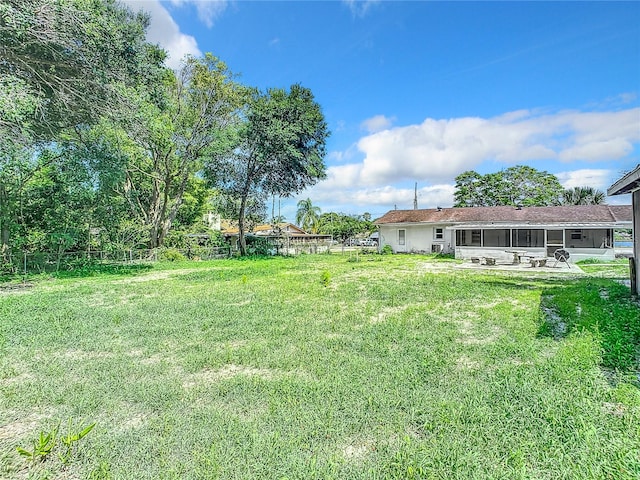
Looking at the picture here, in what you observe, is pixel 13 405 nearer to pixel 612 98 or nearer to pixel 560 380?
pixel 560 380

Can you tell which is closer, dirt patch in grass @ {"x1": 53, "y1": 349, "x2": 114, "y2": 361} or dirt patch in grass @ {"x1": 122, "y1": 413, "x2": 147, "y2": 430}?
dirt patch in grass @ {"x1": 122, "y1": 413, "x2": 147, "y2": 430}

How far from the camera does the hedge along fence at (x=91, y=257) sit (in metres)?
15.0

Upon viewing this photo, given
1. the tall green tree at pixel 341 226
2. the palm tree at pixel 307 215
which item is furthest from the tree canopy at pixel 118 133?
the tall green tree at pixel 341 226

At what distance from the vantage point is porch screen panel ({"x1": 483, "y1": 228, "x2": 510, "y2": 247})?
24516 millimetres

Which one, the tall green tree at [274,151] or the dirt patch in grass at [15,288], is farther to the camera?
the tall green tree at [274,151]

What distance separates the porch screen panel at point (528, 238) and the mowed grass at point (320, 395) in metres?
18.0

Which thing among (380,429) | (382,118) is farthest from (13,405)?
(382,118)

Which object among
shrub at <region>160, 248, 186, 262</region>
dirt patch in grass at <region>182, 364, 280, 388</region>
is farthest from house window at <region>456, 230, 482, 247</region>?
dirt patch in grass at <region>182, 364, 280, 388</region>

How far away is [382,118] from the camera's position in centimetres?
2988

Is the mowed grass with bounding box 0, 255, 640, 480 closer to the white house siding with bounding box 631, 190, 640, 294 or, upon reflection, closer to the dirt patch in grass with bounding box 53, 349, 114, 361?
the dirt patch in grass with bounding box 53, 349, 114, 361

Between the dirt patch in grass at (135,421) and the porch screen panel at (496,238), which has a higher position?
the porch screen panel at (496,238)

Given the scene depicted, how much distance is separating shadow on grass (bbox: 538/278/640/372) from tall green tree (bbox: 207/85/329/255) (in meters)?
18.6

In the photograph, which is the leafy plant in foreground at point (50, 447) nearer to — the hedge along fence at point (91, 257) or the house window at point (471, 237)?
the hedge along fence at point (91, 257)

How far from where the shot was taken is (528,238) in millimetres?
23797
